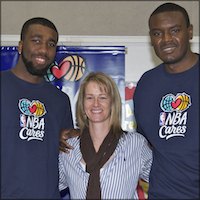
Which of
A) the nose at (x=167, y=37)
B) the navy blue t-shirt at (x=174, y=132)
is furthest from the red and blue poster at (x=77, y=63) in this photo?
the nose at (x=167, y=37)

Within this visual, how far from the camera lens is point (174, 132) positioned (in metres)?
2.16

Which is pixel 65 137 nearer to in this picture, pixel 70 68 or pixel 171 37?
pixel 171 37

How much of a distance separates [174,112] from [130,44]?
146 centimetres

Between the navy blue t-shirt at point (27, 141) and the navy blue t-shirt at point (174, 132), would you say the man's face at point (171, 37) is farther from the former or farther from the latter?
the navy blue t-shirt at point (27, 141)

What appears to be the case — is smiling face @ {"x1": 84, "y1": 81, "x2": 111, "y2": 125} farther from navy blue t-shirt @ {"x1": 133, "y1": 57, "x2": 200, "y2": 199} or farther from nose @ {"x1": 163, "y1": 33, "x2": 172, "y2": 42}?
nose @ {"x1": 163, "y1": 33, "x2": 172, "y2": 42}

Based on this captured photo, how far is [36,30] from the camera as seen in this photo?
7.95ft

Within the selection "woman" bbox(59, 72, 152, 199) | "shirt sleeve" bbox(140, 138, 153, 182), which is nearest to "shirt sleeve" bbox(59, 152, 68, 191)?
"woman" bbox(59, 72, 152, 199)

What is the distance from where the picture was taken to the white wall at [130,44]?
3.50 metres

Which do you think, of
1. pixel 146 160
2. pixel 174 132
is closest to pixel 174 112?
pixel 174 132

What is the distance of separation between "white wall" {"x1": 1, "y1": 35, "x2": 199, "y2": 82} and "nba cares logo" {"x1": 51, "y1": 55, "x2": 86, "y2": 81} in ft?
0.50

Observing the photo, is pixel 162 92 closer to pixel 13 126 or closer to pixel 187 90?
pixel 187 90

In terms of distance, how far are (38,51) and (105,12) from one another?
1335 millimetres

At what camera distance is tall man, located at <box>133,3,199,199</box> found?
6.96 feet

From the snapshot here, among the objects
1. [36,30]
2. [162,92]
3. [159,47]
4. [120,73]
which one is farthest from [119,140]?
[120,73]
